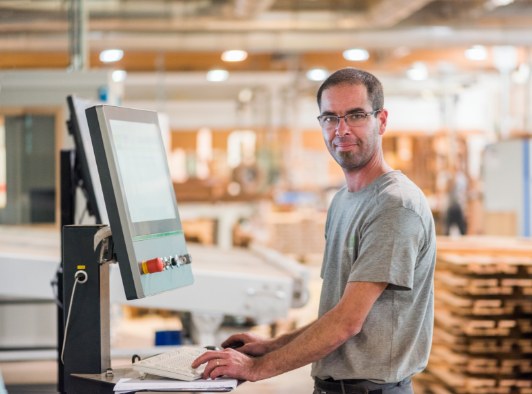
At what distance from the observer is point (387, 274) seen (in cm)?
214

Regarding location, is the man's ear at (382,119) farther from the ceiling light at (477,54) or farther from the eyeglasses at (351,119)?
the ceiling light at (477,54)

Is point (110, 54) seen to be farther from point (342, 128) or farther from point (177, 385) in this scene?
point (177, 385)

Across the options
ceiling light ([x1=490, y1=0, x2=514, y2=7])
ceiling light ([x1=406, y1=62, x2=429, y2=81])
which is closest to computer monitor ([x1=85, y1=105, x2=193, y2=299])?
ceiling light ([x1=490, y1=0, x2=514, y2=7])

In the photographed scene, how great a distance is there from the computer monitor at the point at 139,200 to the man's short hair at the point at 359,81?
20.5 inches

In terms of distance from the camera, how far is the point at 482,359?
5793 millimetres

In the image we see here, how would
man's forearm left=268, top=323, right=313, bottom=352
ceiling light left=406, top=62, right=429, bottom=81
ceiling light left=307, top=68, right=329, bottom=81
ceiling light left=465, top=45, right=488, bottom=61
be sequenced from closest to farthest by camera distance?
man's forearm left=268, top=323, right=313, bottom=352 < ceiling light left=465, top=45, right=488, bottom=61 < ceiling light left=307, top=68, right=329, bottom=81 < ceiling light left=406, top=62, right=429, bottom=81

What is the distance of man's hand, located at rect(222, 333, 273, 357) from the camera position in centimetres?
250

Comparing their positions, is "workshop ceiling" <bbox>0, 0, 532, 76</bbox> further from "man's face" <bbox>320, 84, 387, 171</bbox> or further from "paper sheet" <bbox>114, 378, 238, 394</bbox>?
"paper sheet" <bbox>114, 378, 238, 394</bbox>

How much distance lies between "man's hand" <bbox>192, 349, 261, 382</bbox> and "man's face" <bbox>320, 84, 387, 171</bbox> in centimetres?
57

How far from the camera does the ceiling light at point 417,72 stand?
15.9 m

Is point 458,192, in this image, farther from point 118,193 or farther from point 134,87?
point 118,193

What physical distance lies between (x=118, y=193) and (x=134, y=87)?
55.8ft

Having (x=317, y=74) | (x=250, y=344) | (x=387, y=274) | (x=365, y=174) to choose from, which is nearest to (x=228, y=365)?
(x=250, y=344)

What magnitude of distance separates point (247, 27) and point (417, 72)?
491 centimetres
